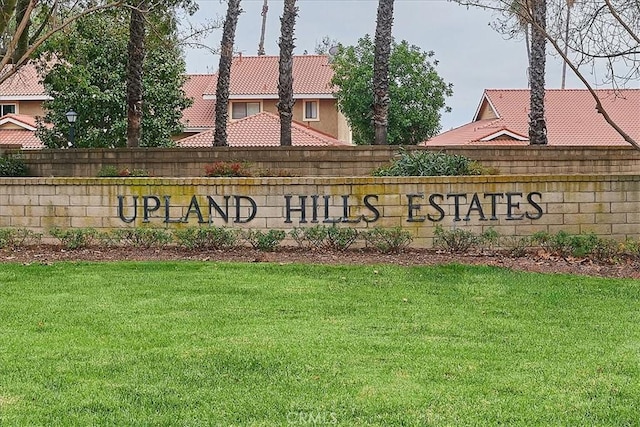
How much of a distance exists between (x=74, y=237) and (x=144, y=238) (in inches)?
39.9

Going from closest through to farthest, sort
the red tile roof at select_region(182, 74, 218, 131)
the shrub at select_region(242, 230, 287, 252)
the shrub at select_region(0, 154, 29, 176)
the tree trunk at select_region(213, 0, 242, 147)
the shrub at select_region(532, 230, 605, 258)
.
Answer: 1. the shrub at select_region(532, 230, 605, 258)
2. the shrub at select_region(242, 230, 287, 252)
3. the shrub at select_region(0, 154, 29, 176)
4. the tree trunk at select_region(213, 0, 242, 147)
5. the red tile roof at select_region(182, 74, 218, 131)

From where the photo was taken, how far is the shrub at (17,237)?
1216cm

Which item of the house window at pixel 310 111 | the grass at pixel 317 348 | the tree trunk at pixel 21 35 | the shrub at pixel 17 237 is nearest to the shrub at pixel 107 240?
the shrub at pixel 17 237

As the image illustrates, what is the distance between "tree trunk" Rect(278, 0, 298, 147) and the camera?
20734mm

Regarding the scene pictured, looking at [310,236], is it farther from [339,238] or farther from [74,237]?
[74,237]

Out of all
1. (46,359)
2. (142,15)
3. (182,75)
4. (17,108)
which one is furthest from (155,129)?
(46,359)

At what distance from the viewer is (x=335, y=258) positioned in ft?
37.1

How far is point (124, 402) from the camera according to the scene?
4855 millimetres

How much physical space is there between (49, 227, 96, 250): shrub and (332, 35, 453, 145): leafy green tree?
79.4ft

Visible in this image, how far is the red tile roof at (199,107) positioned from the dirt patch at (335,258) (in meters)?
23.7

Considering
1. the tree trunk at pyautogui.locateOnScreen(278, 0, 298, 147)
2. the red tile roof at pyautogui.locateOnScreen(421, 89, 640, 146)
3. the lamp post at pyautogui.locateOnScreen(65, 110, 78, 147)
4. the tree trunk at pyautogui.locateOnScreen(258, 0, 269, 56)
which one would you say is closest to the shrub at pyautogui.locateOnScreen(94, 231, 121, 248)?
the tree trunk at pyautogui.locateOnScreen(278, 0, 298, 147)

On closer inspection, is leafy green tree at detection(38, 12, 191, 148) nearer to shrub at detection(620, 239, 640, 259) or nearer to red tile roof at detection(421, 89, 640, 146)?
red tile roof at detection(421, 89, 640, 146)

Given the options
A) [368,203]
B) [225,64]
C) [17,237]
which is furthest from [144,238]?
[225,64]

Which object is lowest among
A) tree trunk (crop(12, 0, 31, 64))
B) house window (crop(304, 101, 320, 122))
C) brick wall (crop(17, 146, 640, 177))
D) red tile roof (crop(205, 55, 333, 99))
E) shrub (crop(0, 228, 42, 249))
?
shrub (crop(0, 228, 42, 249))
